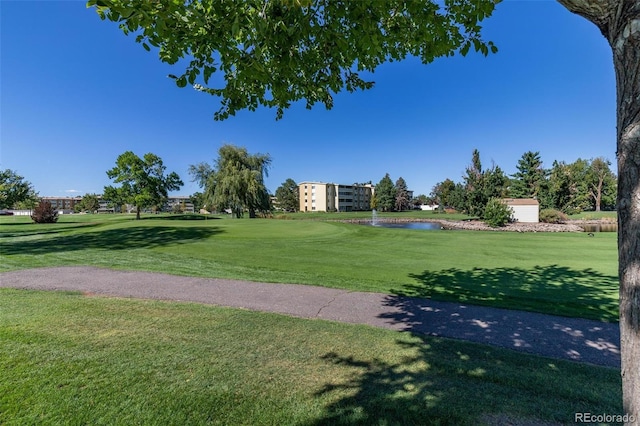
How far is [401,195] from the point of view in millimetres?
91500

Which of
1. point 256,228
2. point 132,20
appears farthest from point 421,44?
point 256,228

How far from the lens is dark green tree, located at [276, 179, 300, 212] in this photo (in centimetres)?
9519

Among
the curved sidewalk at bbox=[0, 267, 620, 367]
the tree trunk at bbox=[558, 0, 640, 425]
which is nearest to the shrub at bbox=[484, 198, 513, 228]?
the curved sidewalk at bbox=[0, 267, 620, 367]

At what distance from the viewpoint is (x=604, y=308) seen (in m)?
5.73

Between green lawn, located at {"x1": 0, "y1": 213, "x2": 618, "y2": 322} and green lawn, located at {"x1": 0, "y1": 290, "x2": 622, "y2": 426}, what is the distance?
9.94ft

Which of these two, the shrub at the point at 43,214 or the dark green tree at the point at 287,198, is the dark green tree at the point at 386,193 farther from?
the shrub at the point at 43,214

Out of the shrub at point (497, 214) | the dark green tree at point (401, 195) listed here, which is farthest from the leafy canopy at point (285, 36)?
the dark green tree at point (401, 195)

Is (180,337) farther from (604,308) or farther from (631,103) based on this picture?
(604,308)

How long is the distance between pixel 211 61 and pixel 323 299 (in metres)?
4.83

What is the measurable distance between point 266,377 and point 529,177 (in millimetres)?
52339

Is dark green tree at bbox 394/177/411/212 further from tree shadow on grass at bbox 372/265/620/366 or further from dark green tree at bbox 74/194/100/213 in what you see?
dark green tree at bbox 74/194/100/213

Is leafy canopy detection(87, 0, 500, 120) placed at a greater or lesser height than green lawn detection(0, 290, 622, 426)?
greater

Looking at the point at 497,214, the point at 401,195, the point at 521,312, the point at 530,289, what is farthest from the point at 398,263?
the point at 401,195

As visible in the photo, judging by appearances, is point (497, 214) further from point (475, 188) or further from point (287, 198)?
point (287, 198)
